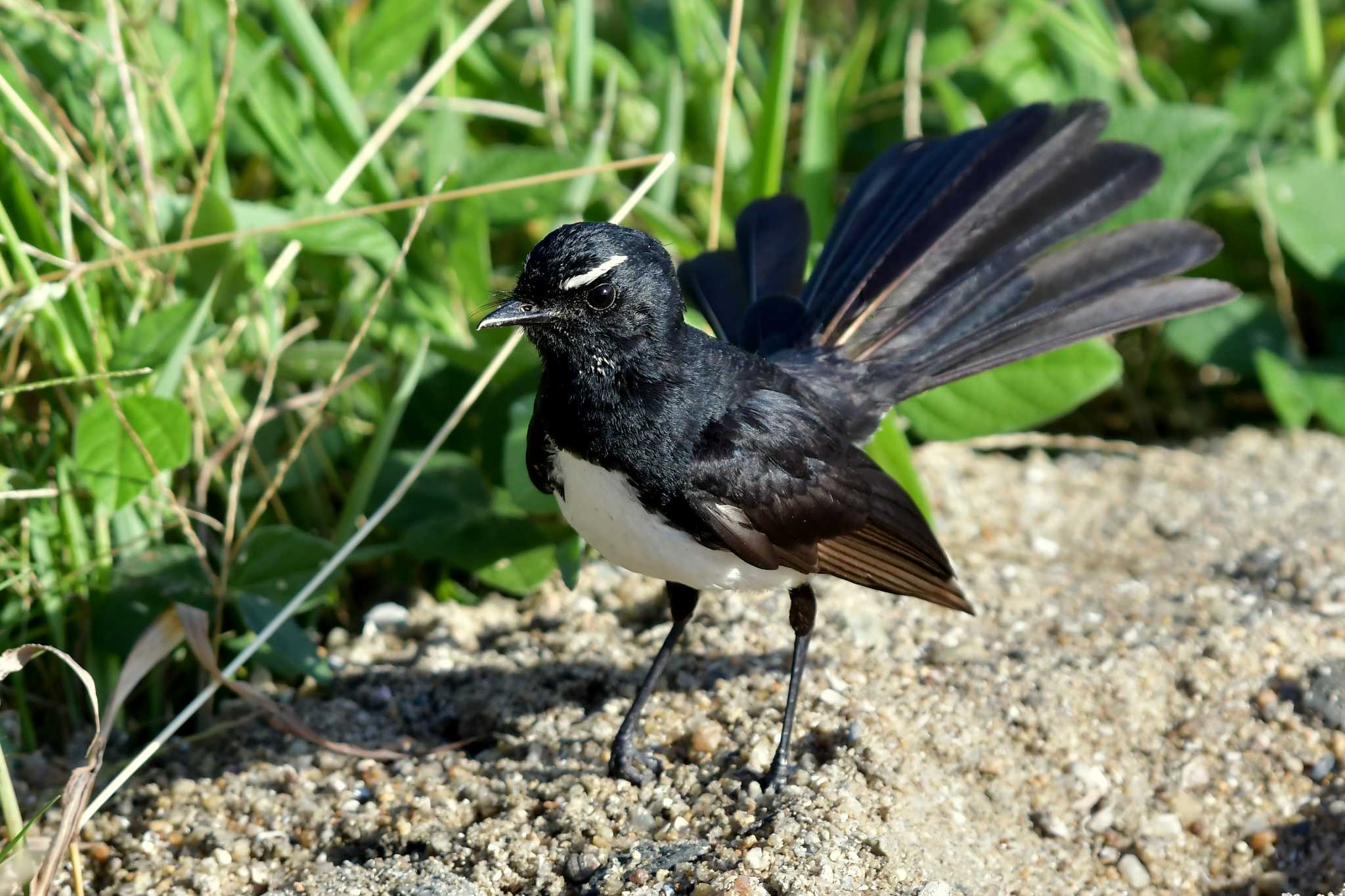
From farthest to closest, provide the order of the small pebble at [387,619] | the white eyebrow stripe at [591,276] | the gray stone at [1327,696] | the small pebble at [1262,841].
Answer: the small pebble at [387,619]
the gray stone at [1327,696]
the small pebble at [1262,841]
the white eyebrow stripe at [591,276]

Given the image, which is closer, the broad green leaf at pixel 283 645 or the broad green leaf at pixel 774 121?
the broad green leaf at pixel 283 645

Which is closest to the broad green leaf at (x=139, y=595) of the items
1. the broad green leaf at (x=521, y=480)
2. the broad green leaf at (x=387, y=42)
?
the broad green leaf at (x=521, y=480)

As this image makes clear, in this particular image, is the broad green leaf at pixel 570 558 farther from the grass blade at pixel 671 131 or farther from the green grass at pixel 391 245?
the grass blade at pixel 671 131

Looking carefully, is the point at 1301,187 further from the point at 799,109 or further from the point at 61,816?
the point at 61,816

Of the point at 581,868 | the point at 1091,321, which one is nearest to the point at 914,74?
the point at 1091,321

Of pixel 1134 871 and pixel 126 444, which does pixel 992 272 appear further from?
pixel 126 444

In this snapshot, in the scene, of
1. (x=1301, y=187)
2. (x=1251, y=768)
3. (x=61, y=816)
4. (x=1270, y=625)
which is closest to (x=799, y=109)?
(x=1301, y=187)

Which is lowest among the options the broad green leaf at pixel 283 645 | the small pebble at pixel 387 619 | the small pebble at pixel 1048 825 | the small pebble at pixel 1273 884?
the small pebble at pixel 1273 884

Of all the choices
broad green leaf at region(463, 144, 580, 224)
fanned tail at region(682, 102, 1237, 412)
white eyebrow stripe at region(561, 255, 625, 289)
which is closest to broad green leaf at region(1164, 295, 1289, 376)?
fanned tail at region(682, 102, 1237, 412)
